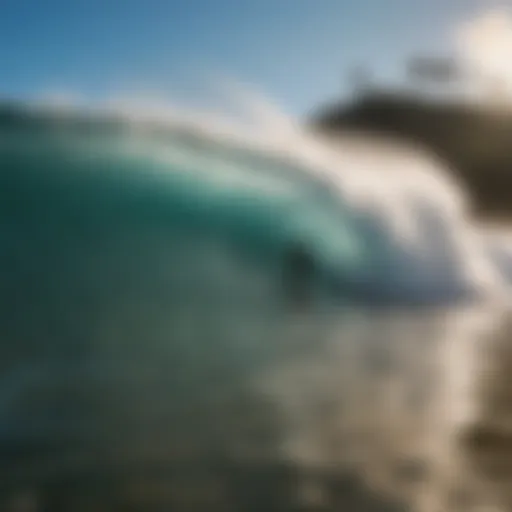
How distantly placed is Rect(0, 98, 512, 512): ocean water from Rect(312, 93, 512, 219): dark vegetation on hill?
7 cm

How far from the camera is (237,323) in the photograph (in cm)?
268

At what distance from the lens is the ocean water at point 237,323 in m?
1.85

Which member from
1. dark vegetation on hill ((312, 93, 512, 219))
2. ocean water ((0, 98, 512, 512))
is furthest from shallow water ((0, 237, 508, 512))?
dark vegetation on hill ((312, 93, 512, 219))

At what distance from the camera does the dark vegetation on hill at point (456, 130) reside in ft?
8.83

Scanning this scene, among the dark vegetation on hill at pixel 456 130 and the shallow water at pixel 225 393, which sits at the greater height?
the dark vegetation on hill at pixel 456 130

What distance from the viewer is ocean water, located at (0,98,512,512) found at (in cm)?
185

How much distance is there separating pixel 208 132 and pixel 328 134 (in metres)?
0.43

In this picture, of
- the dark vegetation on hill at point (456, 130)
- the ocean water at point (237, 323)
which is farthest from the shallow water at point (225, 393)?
the dark vegetation on hill at point (456, 130)

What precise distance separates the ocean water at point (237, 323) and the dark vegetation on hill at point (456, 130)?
70mm

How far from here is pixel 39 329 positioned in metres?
2.56

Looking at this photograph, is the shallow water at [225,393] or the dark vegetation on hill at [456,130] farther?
the dark vegetation on hill at [456,130]

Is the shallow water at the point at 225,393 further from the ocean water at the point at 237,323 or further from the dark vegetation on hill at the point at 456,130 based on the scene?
the dark vegetation on hill at the point at 456,130

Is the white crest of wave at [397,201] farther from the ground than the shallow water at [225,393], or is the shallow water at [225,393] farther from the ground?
the white crest of wave at [397,201]

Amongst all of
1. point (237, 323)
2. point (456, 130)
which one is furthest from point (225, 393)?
point (456, 130)
